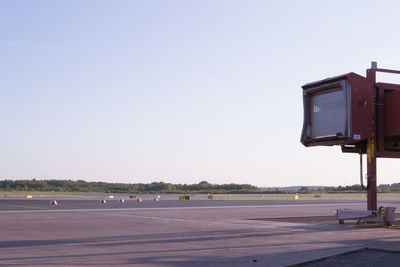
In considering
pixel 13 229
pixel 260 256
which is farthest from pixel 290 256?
pixel 13 229

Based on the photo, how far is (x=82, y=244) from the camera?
14008 millimetres

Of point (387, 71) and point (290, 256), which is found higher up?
point (387, 71)

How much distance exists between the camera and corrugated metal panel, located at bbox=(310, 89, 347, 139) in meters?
19.5

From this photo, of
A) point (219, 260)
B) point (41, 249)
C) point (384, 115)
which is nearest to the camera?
point (219, 260)

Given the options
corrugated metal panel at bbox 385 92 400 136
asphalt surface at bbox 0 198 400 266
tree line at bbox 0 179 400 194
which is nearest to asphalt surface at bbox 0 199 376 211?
asphalt surface at bbox 0 198 400 266

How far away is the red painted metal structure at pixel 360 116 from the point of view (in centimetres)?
1927

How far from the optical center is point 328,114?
66.5 ft

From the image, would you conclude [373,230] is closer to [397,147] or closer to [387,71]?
[397,147]

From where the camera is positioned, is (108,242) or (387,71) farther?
(387,71)

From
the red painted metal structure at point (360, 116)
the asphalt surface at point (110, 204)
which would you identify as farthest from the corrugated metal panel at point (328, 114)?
the asphalt surface at point (110, 204)

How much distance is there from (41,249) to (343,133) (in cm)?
1194

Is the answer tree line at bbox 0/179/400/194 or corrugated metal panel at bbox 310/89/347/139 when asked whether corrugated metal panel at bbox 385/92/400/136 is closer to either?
corrugated metal panel at bbox 310/89/347/139

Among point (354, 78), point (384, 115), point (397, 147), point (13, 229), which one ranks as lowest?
point (13, 229)

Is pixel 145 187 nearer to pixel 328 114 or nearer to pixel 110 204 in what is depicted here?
pixel 110 204
